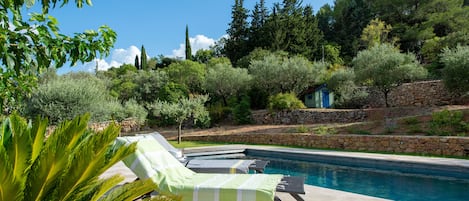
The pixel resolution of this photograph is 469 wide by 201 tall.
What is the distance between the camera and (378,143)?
11273 mm

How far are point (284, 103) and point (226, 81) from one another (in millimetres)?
5655

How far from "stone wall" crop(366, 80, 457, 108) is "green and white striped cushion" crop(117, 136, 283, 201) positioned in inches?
707

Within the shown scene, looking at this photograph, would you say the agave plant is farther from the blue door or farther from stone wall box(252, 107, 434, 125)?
the blue door

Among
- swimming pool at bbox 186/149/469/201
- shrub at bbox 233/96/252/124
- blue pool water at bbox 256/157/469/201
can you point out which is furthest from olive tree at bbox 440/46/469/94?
shrub at bbox 233/96/252/124

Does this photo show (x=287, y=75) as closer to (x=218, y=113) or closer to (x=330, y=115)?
(x=330, y=115)

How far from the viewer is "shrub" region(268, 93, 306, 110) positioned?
68.3 ft

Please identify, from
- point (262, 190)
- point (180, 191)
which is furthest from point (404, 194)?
point (180, 191)

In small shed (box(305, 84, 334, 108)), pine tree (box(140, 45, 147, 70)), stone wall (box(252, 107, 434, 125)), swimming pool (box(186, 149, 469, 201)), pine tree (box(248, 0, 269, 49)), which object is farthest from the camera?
pine tree (box(140, 45, 147, 70))

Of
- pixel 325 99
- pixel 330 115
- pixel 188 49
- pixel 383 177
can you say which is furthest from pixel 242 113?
pixel 188 49

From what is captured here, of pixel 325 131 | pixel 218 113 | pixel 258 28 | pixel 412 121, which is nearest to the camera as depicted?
pixel 412 121

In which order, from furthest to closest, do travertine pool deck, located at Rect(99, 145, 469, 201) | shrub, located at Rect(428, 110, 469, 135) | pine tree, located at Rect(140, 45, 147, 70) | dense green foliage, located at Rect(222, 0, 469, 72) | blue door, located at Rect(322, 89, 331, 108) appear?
pine tree, located at Rect(140, 45, 147, 70)
dense green foliage, located at Rect(222, 0, 469, 72)
blue door, located at Rect(322, 89, 331, 108)
shrub, located at Rect(428, 110, 469, 135)
travertine pool deck, located at Rect(99, 145, 469, 201)

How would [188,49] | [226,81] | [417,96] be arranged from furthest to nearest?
[188,49], [226,81], [417,96]

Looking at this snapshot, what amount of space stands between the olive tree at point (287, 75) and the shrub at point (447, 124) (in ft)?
35.0

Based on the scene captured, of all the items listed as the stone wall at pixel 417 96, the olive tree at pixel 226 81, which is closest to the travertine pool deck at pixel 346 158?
the stone wall at pixel 417 96
